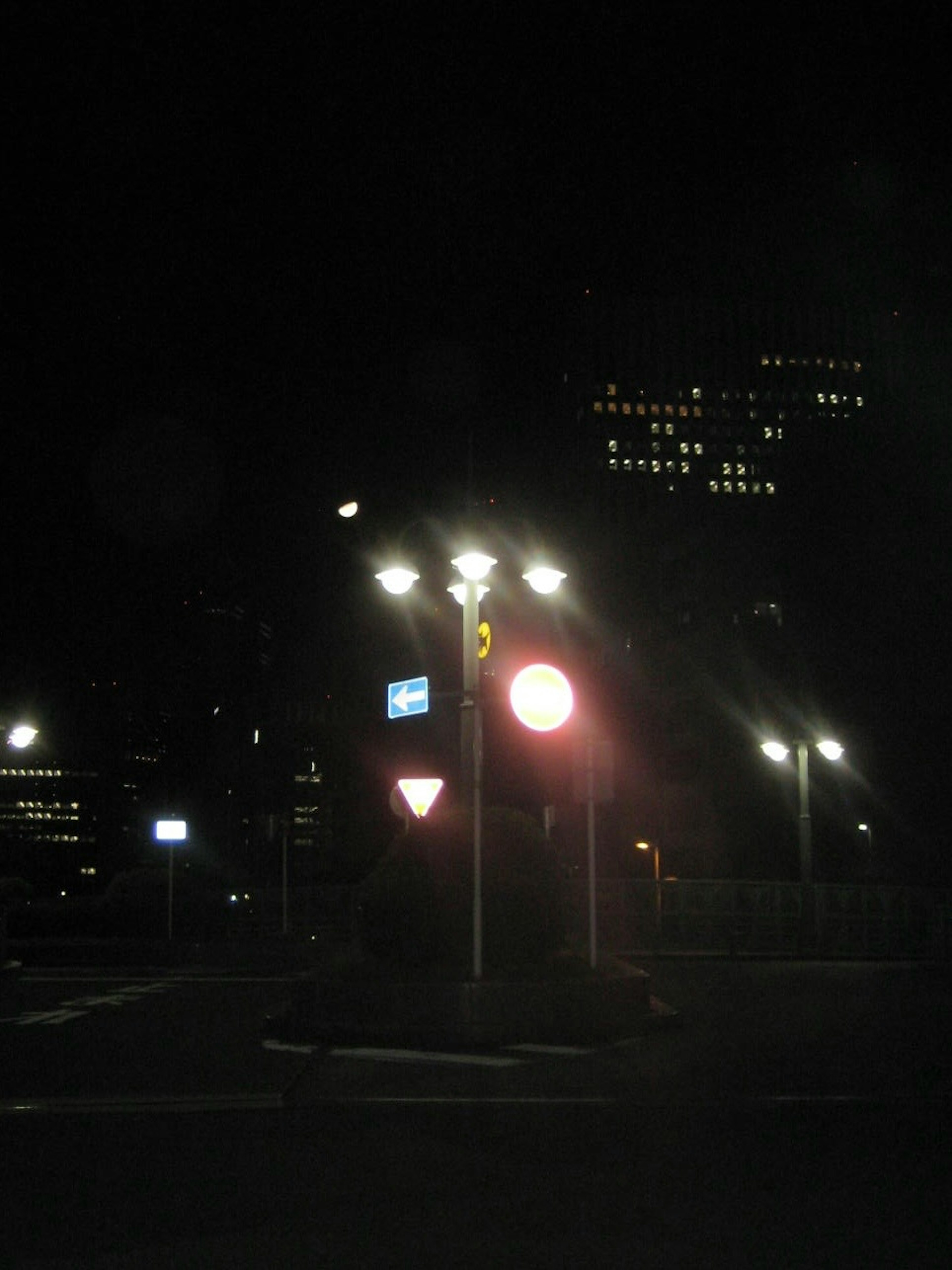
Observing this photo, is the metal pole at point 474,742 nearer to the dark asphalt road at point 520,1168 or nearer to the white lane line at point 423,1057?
the white lane line at point 423,1057

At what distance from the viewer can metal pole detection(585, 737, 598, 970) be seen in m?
17.8

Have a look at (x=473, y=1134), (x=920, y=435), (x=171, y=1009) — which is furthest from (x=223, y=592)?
(x=473, y=1134)

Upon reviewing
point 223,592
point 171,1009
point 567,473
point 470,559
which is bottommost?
point 171,1009

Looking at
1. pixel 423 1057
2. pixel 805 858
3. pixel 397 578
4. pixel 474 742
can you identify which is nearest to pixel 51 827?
pixel 805 858

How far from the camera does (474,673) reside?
54.8 feet

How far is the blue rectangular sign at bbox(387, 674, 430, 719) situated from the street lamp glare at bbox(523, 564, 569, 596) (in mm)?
1994

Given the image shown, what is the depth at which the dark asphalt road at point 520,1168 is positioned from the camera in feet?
23.3

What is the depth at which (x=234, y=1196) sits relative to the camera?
8.22 meters

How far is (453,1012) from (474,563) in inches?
191

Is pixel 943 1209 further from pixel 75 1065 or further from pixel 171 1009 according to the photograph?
pixel 171 1009

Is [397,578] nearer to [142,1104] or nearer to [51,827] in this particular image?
[142,1104]

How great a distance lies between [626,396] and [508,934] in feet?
444

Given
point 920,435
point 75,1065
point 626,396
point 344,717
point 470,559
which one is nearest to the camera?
point 75,1065

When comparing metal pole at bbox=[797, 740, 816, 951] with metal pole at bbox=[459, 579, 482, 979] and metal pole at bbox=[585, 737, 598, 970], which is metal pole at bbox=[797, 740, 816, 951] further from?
metal pole at bbox=[459, 579, 482, 979]
